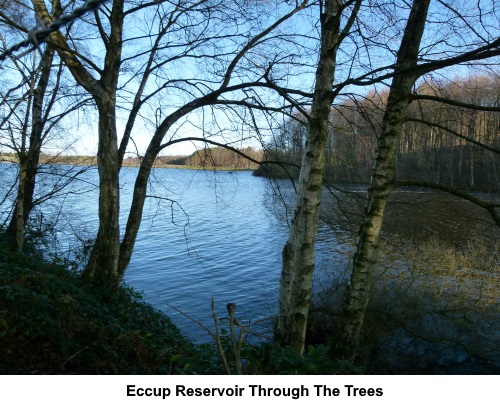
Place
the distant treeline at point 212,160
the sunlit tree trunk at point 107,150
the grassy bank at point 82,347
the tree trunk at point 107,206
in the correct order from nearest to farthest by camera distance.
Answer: the grassy bank at point 82,347 → the sunlit tree trunk at point 107,150 → the tree trunk at point 107,206 → the distant treeline at point 212,160

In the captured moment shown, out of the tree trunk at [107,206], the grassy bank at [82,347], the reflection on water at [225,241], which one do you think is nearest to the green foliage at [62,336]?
the grassy bank at [82,347]

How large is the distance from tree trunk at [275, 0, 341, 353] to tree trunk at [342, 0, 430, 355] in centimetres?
104

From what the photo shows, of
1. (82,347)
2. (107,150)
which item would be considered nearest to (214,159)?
(107,150)

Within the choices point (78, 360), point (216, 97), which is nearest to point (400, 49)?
point (216, 97)

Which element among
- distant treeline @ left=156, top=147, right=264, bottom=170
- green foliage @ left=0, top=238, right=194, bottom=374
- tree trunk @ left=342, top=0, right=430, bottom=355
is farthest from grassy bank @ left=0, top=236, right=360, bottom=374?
distant treeline @ left=156, top=147, right=264, bottom=170

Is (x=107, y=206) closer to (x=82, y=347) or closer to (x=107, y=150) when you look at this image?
(x=107, y=150)

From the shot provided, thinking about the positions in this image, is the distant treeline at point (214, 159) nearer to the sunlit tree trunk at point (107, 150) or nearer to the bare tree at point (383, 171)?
the sunlit tree trunk at point (107, 150)

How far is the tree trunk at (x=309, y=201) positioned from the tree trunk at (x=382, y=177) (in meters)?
1.04

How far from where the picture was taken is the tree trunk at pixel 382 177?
5.65 metres

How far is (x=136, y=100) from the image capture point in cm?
830

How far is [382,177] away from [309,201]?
136 centimetres

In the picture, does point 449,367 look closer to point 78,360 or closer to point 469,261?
point 469,261

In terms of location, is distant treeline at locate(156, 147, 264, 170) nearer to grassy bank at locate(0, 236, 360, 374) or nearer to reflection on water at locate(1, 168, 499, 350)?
reflection on water at locate(1, 168, 499, 350)
